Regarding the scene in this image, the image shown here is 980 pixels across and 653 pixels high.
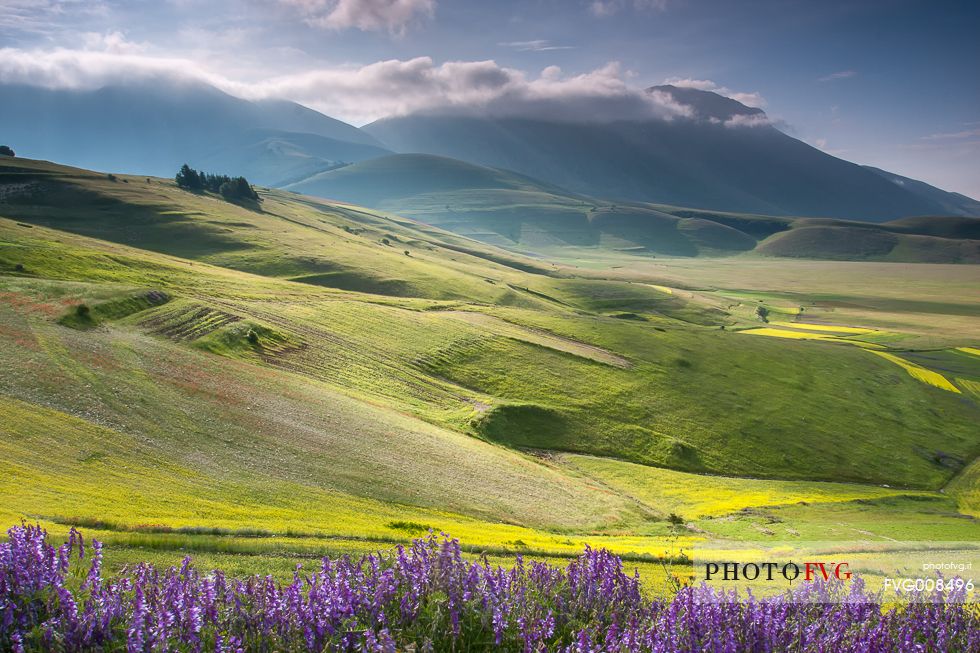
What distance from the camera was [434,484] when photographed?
1815 inches

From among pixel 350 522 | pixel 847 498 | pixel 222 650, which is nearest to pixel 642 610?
pixel 222 650

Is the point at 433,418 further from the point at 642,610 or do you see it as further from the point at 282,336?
the point at 642,610

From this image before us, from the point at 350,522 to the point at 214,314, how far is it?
51.3m

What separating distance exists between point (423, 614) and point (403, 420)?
52532 millimetres

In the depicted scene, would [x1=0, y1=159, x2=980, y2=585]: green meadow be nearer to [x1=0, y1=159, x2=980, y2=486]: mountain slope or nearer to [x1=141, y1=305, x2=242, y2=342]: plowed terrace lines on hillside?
[x1=141, y1=305, x2=242, y2=342]: plowed terrace lines on hillside

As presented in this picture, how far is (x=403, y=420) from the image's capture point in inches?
2400

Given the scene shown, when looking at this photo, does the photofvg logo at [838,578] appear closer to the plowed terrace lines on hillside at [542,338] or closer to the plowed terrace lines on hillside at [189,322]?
the plowed terrace lines on hillside at [189,322]

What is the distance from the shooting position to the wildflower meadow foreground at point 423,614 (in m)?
8.12

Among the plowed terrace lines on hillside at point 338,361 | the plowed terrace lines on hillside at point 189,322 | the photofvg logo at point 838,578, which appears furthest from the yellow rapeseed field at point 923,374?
the plowed terrace lines on hillside at point 189,322

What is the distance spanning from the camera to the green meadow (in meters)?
32.0

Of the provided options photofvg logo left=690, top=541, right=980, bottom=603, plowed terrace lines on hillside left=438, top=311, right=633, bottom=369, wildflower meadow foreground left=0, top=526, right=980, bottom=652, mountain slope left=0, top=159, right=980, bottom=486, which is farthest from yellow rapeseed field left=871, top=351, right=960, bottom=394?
wildflower meadow foreground left=0, top=526, right=980, bottom=652

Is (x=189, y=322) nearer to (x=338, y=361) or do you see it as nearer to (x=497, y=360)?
(x=338, y=361)

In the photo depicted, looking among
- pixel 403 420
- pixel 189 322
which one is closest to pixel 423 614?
pixel 403 420

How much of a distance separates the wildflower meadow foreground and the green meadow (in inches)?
389
